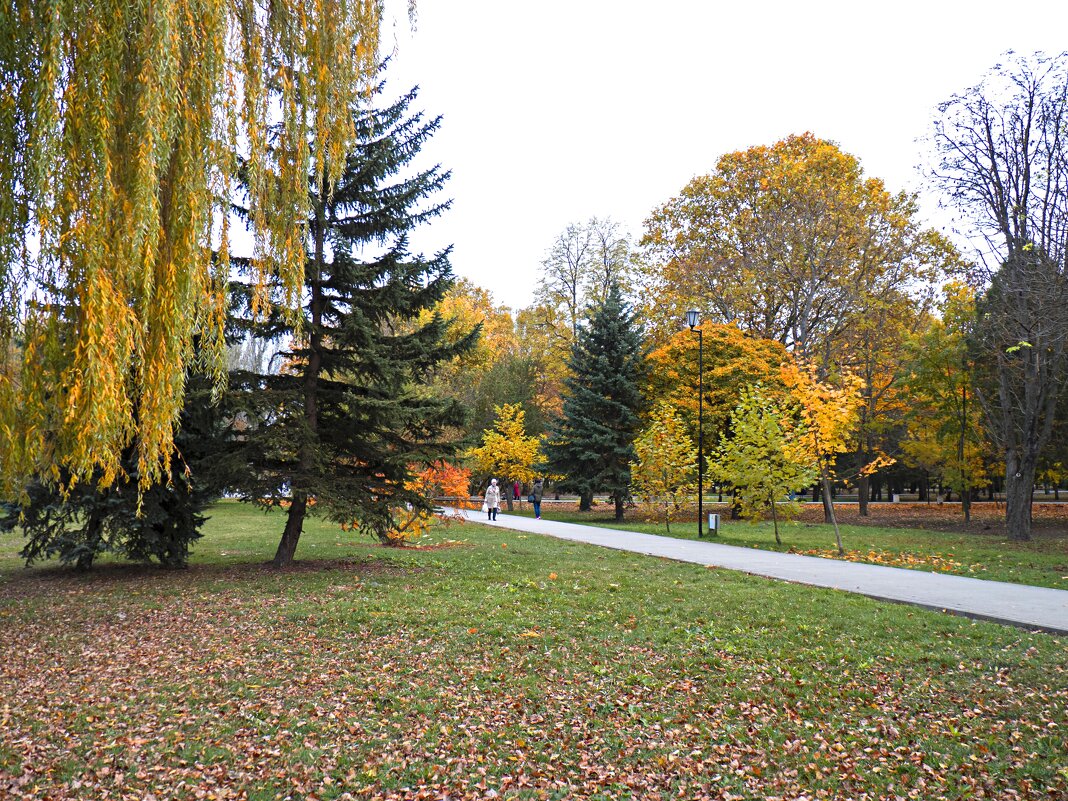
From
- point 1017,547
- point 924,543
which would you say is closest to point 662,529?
point 924,543

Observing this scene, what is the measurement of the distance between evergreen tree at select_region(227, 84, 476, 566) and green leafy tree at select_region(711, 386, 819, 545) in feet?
29.3

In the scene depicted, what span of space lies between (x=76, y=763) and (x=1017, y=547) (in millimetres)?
18933

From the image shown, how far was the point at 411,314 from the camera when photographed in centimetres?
1208

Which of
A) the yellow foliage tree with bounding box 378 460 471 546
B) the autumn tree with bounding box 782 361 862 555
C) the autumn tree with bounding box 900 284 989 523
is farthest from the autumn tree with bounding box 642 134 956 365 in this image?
the yellow foliage tree with bounding box 378 460 471 546

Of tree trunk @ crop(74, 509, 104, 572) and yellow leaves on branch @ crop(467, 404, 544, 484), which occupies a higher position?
→ yellow leaves on branch @ crop(467, 404, 544, 484)

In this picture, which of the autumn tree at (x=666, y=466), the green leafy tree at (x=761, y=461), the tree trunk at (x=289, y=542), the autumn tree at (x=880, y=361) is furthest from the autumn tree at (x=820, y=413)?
the autumn tree at (x=880, y=361)

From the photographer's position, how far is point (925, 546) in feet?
53.1

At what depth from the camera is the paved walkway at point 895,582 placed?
8.16 m

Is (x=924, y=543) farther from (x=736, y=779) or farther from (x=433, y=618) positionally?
(x=736, y=779)

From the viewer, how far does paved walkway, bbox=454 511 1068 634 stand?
26.8 ft

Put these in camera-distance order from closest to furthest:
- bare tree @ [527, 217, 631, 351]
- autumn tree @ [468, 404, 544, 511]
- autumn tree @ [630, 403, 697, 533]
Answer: autumn tree @ [630, 403, 697, 533], autumn tree @ [468, 404, 544, 511], bare tree @ [527, 217, 631, 351]

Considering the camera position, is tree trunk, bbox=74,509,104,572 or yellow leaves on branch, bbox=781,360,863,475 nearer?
tree trunk, bbox=74,509,104,572

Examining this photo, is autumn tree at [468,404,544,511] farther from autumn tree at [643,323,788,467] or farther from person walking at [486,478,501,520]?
autumn tree at [643,323,788,467]

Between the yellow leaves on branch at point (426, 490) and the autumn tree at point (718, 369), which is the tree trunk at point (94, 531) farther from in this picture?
the autumn tree at point (718, 369)
